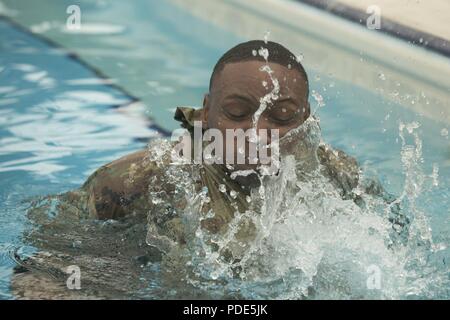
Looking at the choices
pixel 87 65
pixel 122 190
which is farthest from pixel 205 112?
pixel 87 65

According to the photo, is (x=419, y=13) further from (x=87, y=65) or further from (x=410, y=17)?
(x=87, y=65)

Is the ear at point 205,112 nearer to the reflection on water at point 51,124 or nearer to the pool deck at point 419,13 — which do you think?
the reflection on water at point 51,124

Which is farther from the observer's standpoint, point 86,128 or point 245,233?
point 86,128

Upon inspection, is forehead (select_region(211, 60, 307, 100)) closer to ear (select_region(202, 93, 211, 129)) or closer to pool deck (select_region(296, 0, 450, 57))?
ear (select_region(202, 93, 211, 129))

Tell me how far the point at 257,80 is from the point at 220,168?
0.25 m

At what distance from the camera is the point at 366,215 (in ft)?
10.2

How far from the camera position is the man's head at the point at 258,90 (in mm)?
2910

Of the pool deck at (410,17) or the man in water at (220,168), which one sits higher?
the pool deck at (410,17)

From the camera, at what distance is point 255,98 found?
292cm

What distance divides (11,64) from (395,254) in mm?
2612

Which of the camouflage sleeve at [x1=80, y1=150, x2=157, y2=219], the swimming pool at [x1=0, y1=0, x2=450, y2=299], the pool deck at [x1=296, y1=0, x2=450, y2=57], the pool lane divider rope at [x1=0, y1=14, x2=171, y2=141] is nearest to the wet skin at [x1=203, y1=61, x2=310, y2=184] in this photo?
the camouflage sleeve at [x1=80, y1=150, x2=157, y2=219]

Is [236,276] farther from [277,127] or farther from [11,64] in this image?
[11,64]

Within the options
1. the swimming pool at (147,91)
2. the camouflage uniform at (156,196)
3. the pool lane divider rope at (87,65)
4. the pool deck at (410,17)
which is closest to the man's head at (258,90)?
the camouflage uniform at (156,196)
